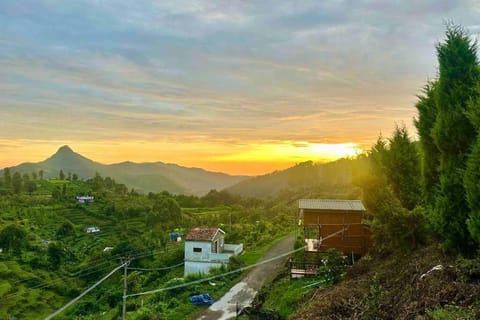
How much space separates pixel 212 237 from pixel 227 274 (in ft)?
26.4

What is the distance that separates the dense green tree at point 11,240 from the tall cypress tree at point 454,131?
48.9 m

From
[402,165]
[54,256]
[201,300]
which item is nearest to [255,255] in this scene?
[201,300]

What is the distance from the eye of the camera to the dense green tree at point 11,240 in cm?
4388

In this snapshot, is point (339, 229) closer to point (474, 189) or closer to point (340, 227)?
point (340, 227)

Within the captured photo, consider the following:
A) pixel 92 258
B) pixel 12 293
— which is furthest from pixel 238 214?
pixel 12 293

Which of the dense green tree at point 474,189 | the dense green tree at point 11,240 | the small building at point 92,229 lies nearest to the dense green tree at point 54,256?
the dense green tree at point 11,240

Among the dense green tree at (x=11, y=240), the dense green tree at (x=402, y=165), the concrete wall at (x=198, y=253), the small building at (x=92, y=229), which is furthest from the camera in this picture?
the small building at (x=92, y=229)

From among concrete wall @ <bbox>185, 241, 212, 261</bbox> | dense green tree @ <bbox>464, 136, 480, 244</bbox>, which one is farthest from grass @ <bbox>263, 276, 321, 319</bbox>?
concrete wall @ <bbox>185, 241, 212, 261</bbox>

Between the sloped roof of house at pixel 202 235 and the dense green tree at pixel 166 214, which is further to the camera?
the dense green tree at pixel 166 214

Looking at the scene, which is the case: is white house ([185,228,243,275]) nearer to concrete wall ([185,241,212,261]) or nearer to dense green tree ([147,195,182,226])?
concrete wall ([185,241,212,261])

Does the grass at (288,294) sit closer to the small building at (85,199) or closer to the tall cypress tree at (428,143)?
the tall cypress tree at (428,143)

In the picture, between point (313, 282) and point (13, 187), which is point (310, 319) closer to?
point (313, 282)

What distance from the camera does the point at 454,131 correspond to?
267 inches

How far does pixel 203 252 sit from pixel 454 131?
21.8 meters
